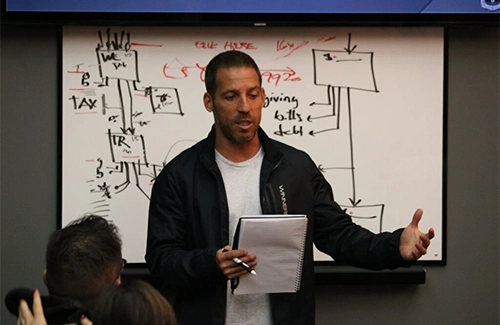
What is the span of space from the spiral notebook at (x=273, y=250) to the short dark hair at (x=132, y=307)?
0.96 m

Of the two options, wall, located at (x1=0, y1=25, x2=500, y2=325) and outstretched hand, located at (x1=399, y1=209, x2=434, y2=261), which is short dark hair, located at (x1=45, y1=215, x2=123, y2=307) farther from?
wall, located at (x1=0, y1=25, x2=500, y2=325)

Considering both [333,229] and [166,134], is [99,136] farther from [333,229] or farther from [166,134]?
[333,229]

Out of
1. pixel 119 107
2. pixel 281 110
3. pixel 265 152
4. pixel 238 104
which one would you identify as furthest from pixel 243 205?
pixel 119 107

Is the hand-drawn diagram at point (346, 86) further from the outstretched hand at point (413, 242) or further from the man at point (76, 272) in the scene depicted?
the man at point (76, 272)

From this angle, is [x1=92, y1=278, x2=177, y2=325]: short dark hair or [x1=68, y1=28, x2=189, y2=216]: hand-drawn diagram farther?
[x1=68, y1=28, x2=189, y2=216]: hand-drawn diagram

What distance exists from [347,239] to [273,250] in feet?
1.04

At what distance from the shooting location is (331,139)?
3.88 meters

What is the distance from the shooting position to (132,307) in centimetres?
158

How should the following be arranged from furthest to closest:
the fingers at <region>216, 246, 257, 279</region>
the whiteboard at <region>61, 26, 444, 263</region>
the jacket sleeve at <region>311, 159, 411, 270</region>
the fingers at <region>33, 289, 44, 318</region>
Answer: the whiteboard at <region>61, 26, 444, 263</region> → the jacket sleeve at <region>311, 159, 411, 270</region> → the fingers at <region>216, 246, 257, 279</region> → the fingers at <region>33, 289, 44, 318</region>

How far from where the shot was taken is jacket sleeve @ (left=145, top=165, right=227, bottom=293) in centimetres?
262

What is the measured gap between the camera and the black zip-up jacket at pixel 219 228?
2732 millimetres

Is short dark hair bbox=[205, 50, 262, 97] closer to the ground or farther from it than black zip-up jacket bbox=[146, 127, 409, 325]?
farther from it

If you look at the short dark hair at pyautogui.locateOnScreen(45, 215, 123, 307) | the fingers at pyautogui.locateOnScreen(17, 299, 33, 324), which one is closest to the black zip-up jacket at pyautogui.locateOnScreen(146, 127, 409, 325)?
the short dark hair at pyautogui.locateOnScreen(45, 215, 123, 307)

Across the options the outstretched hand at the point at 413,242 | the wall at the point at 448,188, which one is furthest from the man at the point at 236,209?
the wall at the point at 448,188
